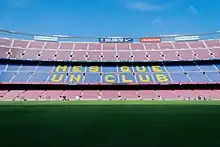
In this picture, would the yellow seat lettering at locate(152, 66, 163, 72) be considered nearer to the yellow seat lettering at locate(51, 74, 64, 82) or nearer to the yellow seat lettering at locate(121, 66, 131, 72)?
the yellow seat lettering at locate(121, 66, 131, 72)

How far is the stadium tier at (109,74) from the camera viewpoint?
97812 mm

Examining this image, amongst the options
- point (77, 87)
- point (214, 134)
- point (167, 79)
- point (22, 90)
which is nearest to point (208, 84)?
point (167, 79)

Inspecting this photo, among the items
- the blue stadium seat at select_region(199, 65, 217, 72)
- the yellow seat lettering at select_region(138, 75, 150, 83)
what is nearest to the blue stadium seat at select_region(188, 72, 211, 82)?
the blue stadium seat at select_region(199, 65, 217, 72)

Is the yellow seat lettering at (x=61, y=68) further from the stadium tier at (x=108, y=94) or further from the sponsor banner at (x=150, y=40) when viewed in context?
the sponsor banner at (x=150, y=40)

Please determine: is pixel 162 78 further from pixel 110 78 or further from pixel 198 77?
pixel 110 78

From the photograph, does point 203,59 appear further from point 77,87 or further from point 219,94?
point 77,87

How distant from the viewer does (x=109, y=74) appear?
105 meters

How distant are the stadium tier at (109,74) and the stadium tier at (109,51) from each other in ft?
13.0

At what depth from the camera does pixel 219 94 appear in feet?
295

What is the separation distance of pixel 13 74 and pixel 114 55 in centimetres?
3846

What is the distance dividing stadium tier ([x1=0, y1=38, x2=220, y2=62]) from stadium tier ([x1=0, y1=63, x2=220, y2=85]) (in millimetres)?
3956

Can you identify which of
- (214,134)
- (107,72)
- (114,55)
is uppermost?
(114,55)

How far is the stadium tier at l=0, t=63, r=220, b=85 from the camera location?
321 feet

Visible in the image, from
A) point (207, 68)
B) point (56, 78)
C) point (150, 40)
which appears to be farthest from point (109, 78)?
point (150, 40)
